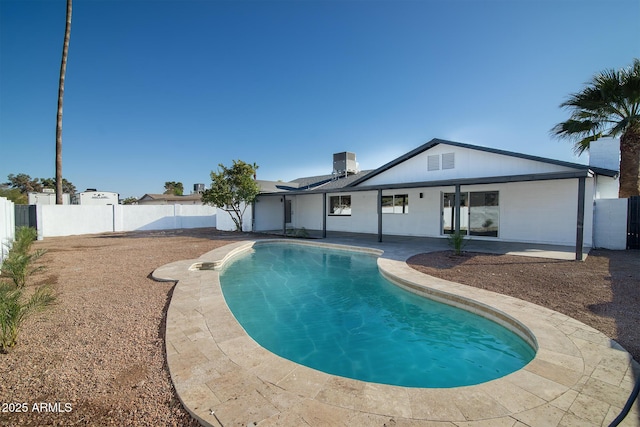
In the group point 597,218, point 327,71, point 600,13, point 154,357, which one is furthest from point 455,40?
point 154,357

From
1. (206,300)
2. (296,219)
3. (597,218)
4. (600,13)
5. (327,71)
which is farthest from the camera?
(296,219)

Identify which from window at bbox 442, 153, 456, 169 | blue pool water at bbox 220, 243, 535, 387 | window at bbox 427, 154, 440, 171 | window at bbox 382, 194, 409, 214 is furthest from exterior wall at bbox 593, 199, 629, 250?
blue pool water at bbox 220, 243, 535, 387

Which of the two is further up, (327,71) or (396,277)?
(327,71)

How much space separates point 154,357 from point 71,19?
73.1ft

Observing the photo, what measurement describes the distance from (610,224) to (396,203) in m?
8.18

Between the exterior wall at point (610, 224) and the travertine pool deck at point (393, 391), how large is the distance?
372 inches

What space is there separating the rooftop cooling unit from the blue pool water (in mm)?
13683

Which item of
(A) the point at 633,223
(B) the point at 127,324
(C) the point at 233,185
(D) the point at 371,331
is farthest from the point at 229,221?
(A) the point at 633,223

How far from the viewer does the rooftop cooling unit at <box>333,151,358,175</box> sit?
21.0 metres

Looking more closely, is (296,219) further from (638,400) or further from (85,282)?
(638,400)

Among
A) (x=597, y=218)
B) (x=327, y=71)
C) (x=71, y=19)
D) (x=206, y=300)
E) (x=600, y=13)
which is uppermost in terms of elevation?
(x=71, y=19)

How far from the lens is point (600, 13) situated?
8594 millimetres

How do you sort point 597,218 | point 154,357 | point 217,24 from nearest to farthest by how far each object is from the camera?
point 154,357 < point 597,218 < point 217,24

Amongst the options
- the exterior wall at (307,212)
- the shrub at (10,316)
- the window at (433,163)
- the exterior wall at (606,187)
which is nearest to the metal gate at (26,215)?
the exterior wall at (307,212)
